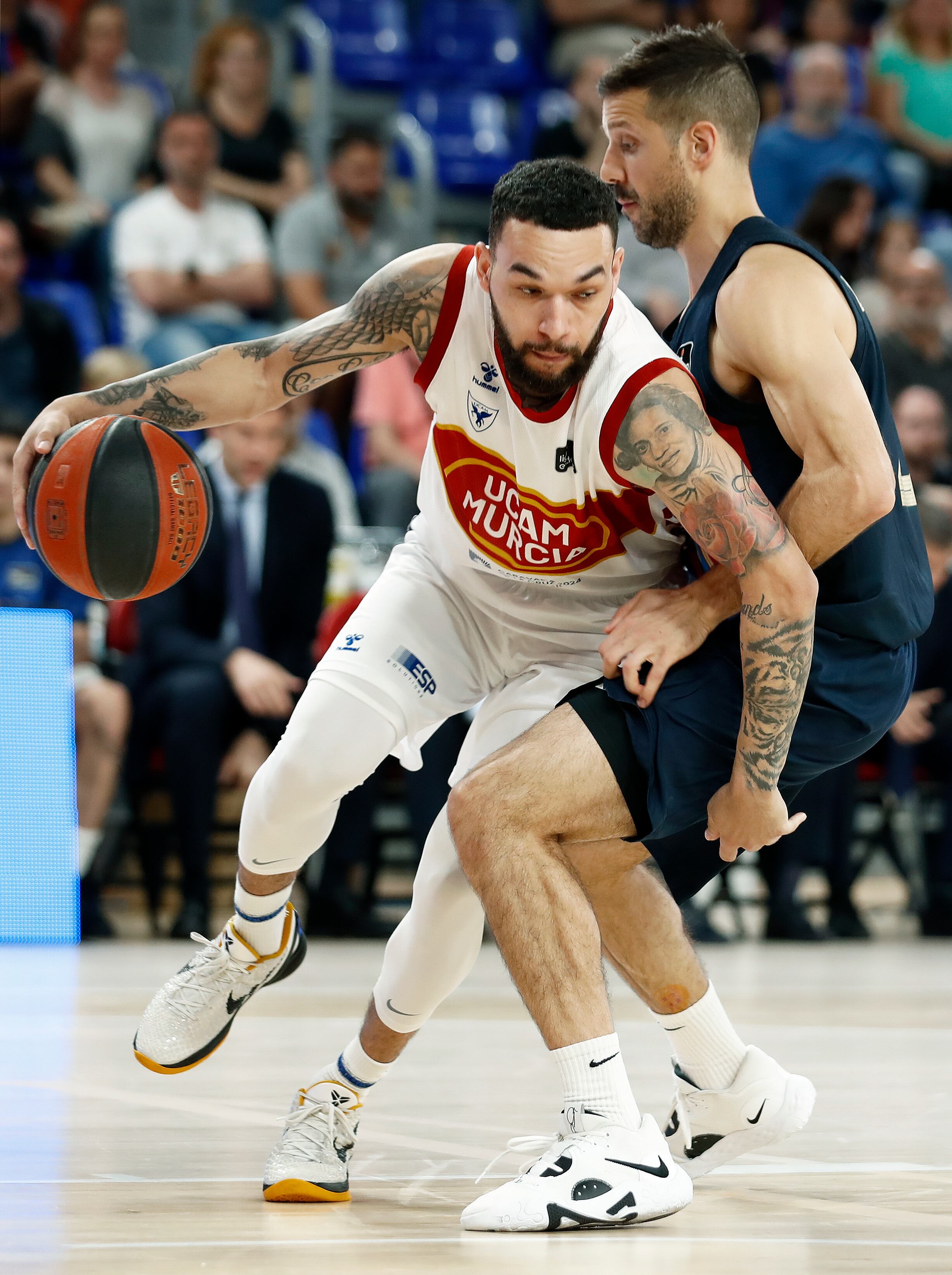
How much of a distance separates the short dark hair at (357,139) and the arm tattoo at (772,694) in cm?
688

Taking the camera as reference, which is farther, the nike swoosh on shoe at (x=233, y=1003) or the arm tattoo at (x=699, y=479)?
the nike swoosh on shoe at (x=233, y=1003)

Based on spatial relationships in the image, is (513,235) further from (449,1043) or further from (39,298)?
(39,298)

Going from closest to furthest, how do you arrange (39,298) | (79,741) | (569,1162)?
(569,1162), (79,741), (39,298)

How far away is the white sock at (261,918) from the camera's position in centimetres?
328

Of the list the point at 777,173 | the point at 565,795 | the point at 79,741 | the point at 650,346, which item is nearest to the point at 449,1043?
the point at 565,795

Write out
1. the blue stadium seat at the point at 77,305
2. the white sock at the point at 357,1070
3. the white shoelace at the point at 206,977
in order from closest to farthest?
1. the white sock at the point at 357,1070
2. the white shoelace at the point at 206,977
3. the blue stadium seat at the point at 77,305

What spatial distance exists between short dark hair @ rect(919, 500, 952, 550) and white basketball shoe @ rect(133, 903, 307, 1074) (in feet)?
15.6

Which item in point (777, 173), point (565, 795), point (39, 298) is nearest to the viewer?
point (565, 795)

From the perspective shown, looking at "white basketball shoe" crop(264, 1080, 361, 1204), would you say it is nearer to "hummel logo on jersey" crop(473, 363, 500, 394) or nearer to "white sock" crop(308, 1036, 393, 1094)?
"white sock" crop(308, 1036, 393, 1094)

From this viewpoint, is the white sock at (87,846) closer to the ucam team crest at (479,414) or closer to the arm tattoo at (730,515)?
the ucam team crest at (479,414)

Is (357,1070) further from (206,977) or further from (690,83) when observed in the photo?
(690,83)

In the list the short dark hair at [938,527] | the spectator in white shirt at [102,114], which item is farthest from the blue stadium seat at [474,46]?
the short dark hair at [938,527]

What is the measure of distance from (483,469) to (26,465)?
0.85 metres

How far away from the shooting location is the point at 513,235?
2879 millimetres
